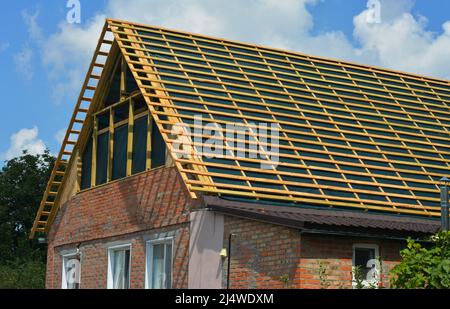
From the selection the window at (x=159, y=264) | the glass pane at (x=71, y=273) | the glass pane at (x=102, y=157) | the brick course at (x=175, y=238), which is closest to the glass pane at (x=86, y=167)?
the brick course at (x=175, y=238)

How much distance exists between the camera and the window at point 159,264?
17.6 m

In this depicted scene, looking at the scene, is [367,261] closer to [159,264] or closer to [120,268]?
[159,264]

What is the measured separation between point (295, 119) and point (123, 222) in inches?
186

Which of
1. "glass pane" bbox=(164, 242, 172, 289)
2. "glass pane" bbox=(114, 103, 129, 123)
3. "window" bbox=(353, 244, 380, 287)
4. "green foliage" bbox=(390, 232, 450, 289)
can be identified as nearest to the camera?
"green foliage" bbox=(390, 232, 450, 289)

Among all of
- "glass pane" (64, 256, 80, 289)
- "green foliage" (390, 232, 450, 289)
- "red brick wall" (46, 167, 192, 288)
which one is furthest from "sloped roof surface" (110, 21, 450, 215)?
"glass pane" (64, 256, 80, 289)

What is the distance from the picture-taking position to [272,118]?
18.6 meters

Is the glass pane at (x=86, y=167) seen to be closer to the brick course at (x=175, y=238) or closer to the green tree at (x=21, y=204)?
the brick course at (x=175, y=238)

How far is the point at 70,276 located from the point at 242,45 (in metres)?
7.77

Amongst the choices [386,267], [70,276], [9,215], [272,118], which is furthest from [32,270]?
[386,267]

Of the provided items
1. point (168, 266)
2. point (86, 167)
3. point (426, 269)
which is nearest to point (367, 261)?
point (426, 269)

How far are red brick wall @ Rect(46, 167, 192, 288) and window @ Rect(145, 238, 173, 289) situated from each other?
0.18 m

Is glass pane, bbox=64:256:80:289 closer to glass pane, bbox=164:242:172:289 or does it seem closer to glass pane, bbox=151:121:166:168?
glass pane, bbox=164:242:172:289

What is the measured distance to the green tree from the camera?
51938 millimetres

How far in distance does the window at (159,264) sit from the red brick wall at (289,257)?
2224mm
